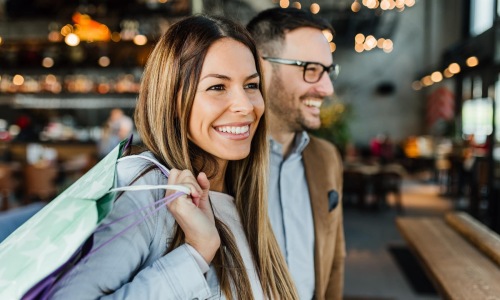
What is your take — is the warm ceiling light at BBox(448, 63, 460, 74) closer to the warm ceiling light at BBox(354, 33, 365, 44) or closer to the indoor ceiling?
the indoor ceiling

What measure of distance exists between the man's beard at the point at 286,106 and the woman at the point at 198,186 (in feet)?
1.67

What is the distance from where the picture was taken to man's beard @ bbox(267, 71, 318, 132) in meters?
1.70

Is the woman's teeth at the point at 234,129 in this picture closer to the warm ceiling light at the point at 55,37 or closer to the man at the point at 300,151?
the man at the point at 300,151

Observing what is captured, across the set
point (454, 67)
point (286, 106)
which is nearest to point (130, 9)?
point (454, 67)

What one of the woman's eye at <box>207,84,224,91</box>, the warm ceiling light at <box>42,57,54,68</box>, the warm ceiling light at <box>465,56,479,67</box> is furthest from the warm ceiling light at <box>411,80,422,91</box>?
the woman's eye at <box>207,84,224,91</box>

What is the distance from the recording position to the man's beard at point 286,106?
170cm

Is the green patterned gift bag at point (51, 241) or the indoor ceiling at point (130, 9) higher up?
the indoor ceiling at point (130, 9)

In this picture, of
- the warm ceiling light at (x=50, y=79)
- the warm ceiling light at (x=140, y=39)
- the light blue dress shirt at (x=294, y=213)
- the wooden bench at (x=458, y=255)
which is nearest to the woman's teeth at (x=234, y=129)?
the light blue dress shirt at (x=294, y=213)

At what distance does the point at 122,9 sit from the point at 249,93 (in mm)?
8983

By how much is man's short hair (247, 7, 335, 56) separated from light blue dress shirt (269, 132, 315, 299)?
1.16 feet

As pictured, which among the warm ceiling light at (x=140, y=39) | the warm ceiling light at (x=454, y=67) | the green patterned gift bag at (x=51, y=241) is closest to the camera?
the green patterned gift bag at (x=51, y=241)

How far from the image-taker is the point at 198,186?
848 mm

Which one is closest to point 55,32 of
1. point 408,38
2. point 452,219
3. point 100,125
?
point 100,125

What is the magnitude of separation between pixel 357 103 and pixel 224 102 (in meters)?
15.8
